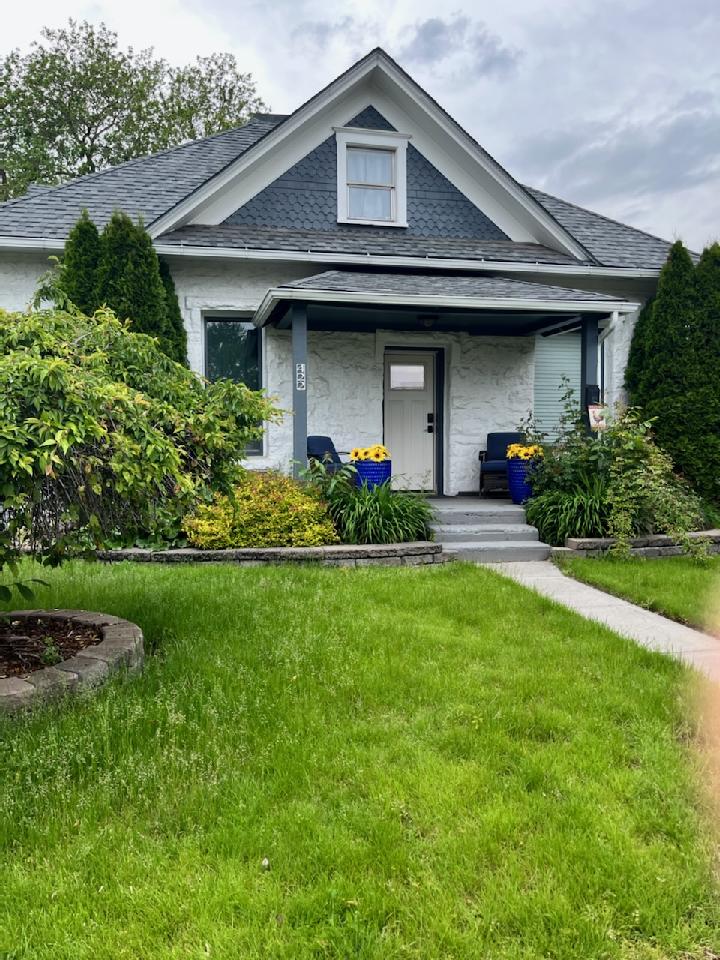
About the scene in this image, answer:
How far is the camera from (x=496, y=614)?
15.9 ft

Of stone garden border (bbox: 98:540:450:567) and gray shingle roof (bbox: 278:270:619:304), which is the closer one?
stone garden border (bbox: 98:540:450:567)

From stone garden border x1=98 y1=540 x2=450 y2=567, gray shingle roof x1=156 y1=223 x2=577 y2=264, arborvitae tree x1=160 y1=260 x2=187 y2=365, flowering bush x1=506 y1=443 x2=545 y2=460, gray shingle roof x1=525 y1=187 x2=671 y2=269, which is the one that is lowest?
stone garden border x1=98 y1=540 x2=450 y2=567

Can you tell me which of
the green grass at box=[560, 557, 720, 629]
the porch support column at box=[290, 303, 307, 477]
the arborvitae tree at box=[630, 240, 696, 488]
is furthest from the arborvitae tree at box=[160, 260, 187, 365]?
the arborvitae tree at box=[630, 240, 696, 488]

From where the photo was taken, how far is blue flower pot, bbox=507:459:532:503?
8.65 m

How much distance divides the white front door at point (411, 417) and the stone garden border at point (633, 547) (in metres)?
3.44

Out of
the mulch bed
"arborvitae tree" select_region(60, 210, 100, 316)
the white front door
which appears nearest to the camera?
the mulch bed

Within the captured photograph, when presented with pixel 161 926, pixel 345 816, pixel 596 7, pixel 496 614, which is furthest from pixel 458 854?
pixel 596 7

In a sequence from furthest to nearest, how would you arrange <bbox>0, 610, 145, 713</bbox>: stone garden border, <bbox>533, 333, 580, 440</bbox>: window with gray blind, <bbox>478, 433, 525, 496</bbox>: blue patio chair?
<bbox>533, 333, 580, 440</bbox>: window with gray blind
<bbox>478, 433, 525, 496</bbox>: blue patio chair
<bbox>0, 610, 145, 713</bbox>: stone garden border

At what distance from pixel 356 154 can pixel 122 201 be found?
3602mm

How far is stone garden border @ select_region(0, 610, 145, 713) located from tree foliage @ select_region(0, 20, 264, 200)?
22.5 meters

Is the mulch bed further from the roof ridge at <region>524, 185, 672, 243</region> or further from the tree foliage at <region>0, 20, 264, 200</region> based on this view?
the tree foliage at <region>0, 20, 264, 200</region>

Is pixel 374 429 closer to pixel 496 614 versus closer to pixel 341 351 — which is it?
pixel 341 351

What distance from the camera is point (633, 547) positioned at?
718 cm

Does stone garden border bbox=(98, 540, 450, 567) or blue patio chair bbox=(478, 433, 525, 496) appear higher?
blue patio chair bbox=(478, 433, 525, 496)
